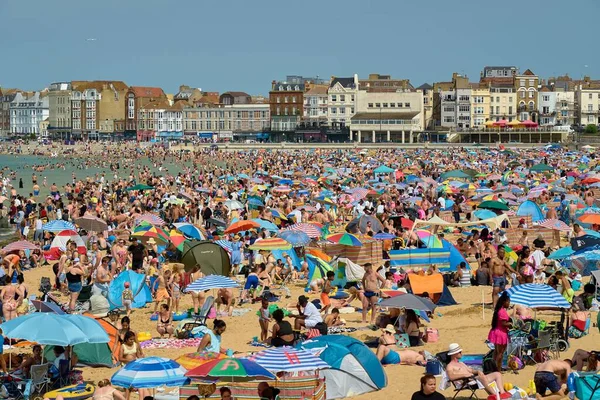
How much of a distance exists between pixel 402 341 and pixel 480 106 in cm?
8533

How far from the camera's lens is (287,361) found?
8.08 meters

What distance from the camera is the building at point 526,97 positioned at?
95.3 meters

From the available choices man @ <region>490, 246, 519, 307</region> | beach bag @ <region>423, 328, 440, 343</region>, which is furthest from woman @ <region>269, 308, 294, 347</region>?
man @ <region>490, 246, 519, 307</region>

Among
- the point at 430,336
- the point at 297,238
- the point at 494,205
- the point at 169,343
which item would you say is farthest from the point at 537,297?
the point at 494,205

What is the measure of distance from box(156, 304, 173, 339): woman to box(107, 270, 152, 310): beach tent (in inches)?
58.4

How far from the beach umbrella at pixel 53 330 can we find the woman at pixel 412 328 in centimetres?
379

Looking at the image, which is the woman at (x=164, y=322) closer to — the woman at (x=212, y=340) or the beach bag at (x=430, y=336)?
the woman at (x=212, y=340)

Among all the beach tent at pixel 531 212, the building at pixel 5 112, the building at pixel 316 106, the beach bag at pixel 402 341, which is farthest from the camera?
the building at pixel 5 112

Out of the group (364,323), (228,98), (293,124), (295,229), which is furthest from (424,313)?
(228,98)

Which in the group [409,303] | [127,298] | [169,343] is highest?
[409,303]

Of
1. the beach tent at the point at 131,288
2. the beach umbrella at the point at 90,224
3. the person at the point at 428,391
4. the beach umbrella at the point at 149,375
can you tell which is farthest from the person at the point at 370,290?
the beach umbrella at the point at 90,224

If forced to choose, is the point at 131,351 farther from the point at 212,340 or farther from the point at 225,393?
the point at 225,393

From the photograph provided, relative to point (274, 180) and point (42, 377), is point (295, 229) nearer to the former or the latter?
point (42, 377)

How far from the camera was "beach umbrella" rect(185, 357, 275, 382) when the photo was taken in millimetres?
7762
